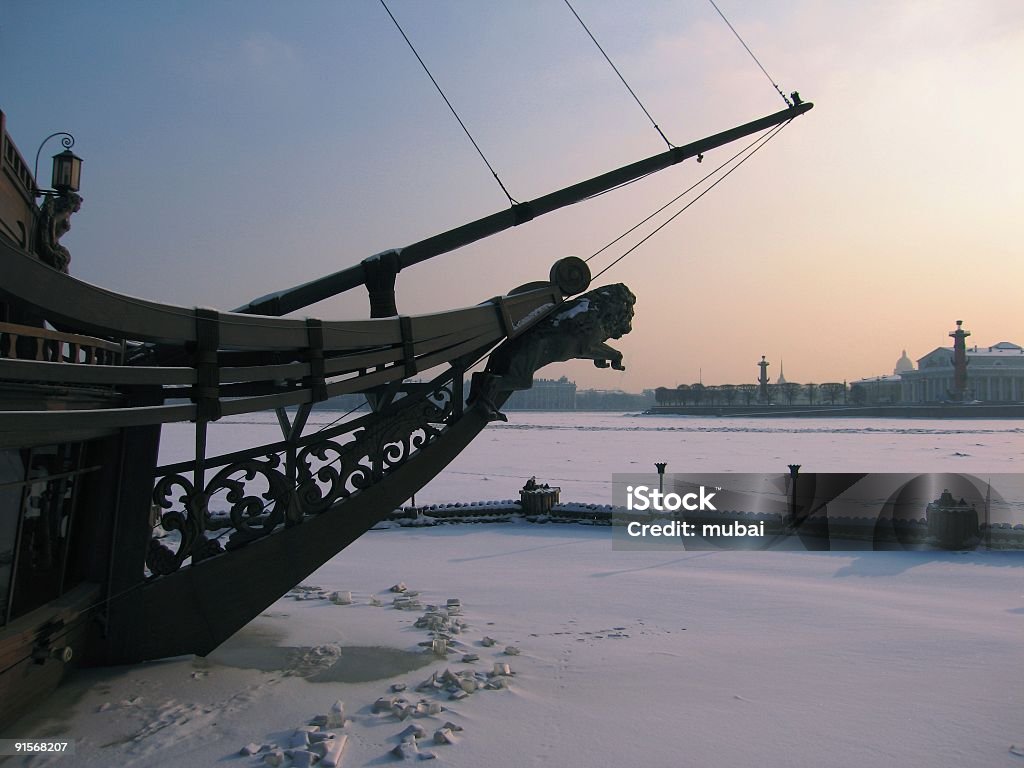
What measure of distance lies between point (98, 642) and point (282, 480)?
1.65 meters

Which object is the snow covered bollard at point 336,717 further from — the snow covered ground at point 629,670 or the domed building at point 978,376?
the domed building at point 978,376

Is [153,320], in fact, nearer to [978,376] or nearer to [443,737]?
[443,737]

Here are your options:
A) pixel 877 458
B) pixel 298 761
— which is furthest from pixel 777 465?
pixel 298 761

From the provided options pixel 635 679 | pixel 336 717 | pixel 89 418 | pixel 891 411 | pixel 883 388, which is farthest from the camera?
pixel 883 388

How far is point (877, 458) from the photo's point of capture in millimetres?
25359

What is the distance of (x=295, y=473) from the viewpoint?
650cm

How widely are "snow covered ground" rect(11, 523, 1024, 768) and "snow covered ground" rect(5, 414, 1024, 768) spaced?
20 mm

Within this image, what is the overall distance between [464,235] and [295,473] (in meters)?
2.88

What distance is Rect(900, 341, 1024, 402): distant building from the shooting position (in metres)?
80.5

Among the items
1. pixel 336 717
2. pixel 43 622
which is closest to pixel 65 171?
pixel 43 622

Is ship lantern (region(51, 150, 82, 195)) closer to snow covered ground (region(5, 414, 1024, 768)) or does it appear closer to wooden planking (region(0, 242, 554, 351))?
A: wooden planking (region(0, 242, 554, 351))

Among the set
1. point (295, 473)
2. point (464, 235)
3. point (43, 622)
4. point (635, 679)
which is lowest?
point (635, 679)

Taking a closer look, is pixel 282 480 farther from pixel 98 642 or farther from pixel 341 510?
pixel 98 642

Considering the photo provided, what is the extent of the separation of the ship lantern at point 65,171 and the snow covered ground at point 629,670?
13.8 ft
